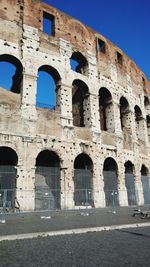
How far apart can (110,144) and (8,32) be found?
8.16m

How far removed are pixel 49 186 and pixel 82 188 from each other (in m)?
1.93

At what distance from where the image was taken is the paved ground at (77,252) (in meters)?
2.52

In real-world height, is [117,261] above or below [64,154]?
below

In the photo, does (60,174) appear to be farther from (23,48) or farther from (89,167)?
(23,48)

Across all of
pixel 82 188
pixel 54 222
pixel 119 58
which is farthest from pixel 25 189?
pixel 119 58

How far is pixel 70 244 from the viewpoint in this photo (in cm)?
338

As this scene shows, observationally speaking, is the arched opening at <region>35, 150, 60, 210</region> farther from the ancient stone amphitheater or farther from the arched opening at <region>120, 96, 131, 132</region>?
the arched opening at <region>120, 96, 131, 132</region>

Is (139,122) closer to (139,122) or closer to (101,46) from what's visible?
(139,122)

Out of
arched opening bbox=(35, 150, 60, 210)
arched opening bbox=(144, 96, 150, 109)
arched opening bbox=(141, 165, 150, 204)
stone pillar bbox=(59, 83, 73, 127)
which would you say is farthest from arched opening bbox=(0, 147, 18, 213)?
arched opening bbox=(144, 96, 150, 109)

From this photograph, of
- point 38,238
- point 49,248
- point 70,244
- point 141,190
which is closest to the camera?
point 49,248

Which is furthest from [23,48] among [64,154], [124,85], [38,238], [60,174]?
[38,238]

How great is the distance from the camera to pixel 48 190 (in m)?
11.0

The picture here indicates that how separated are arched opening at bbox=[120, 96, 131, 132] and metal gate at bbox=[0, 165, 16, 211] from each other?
8.76m

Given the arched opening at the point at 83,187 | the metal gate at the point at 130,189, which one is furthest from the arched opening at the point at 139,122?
the arched opening at the point at 83,187
